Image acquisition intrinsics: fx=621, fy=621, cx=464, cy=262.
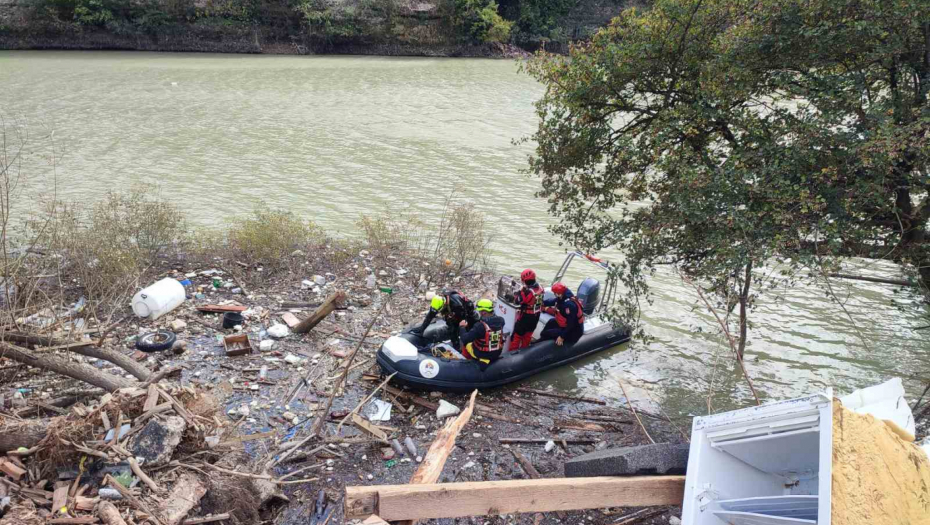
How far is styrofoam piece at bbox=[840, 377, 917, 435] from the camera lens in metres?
4.36

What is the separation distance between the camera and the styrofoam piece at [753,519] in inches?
136

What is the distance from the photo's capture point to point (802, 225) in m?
5.25

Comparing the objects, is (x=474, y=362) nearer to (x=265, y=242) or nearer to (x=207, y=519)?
(x=207, y=519)

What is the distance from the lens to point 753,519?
3.69m

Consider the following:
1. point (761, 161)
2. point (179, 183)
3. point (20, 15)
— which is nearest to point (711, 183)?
point (761, 161)

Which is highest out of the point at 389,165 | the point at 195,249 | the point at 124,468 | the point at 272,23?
the point at 272,23

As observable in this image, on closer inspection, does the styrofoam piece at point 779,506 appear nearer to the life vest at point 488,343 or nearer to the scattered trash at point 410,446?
the scattered trash at point 410,446

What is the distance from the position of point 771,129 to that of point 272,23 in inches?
1499

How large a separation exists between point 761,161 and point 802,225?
2.45 feet

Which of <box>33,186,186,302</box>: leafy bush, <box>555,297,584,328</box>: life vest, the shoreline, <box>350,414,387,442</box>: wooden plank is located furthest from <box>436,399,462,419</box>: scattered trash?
the shoreline

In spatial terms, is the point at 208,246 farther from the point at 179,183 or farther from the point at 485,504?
the point at 485,504

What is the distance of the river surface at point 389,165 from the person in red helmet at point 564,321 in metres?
0.55

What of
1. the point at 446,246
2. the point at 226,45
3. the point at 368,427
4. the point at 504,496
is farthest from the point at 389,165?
the point at 226,45

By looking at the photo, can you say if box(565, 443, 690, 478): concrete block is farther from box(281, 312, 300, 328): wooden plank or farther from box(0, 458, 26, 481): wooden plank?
box(281, 312, 300, 328): wooden plank
